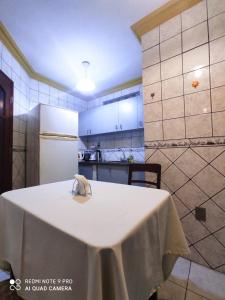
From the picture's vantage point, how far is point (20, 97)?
7.88 ft

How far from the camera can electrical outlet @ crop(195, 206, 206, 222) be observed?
144 cm

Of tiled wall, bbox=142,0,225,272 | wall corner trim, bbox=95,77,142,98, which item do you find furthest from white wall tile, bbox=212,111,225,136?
wall corner trim, bbox=95,77,142,98

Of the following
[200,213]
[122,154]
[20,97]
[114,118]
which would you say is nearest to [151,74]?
[114,118]

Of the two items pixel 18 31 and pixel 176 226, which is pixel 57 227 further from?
pixel 18 31

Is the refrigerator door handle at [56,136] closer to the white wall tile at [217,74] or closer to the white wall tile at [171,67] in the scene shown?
the white wall tile at [171,67]

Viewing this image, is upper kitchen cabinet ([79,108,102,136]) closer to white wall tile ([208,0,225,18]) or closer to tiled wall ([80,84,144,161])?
tiled wall ([80,84,144,161])

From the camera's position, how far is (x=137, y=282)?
571mm

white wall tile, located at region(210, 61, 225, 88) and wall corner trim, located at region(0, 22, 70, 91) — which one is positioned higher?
wall corner trim, located at region(0, 22, 70, 91)

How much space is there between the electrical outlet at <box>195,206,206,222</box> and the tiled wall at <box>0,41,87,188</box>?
2.34 m

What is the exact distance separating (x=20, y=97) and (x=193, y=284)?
2.93 m

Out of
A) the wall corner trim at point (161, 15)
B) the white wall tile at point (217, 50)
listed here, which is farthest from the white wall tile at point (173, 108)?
the wall corner trim at point (161, 15)

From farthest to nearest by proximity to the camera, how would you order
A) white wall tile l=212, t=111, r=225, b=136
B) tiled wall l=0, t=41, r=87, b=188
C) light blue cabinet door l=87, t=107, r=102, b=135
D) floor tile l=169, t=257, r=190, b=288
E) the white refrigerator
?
1. light blue cabinet door l=87, t=107, r=102, b=135
2. the white refrigerator
3. tiled wall l=0, t=41, r=87, b=188
4. white wall tile l=212, t=111, r=225, b=136
5. floor tile l=169, t=257, r=190, b=288

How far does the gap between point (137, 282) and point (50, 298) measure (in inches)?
12.1

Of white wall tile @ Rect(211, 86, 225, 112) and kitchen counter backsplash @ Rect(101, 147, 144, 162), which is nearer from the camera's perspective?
white wall tile @ Rect(211, 86, 225, 112)
